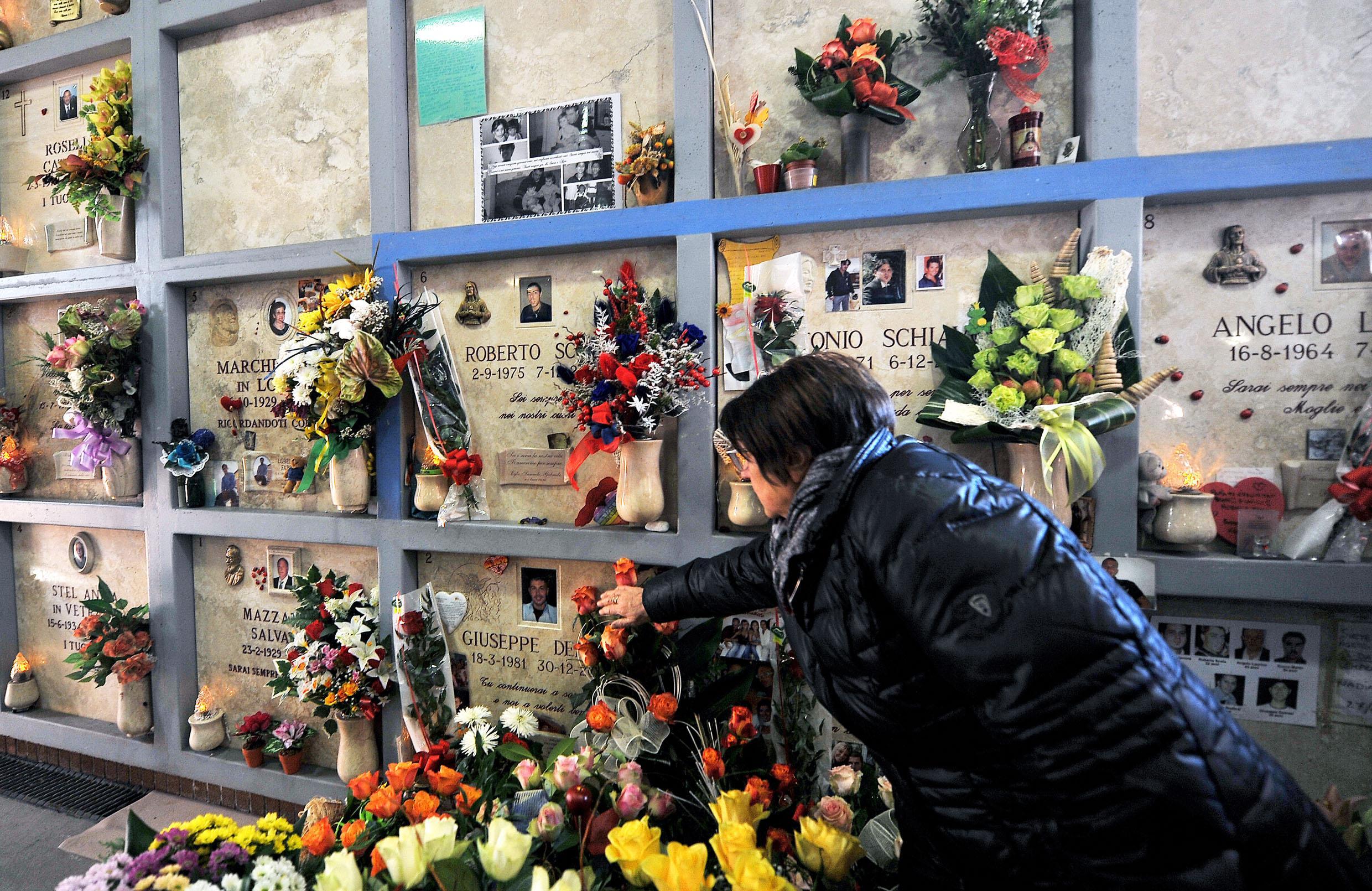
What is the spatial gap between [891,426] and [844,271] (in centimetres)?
105

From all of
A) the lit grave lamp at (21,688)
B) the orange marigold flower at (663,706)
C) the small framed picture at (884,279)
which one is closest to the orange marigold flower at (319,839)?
the orange marigold flower at (663,706)

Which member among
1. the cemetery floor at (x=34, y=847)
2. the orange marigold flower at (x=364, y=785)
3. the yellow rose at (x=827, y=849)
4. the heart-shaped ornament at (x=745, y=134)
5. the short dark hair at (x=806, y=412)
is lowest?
the cemetery floor at (x=34, y=847)

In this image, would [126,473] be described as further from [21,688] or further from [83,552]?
[21,688]

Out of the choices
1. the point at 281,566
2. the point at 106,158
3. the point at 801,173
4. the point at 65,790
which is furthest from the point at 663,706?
the point at 106,158

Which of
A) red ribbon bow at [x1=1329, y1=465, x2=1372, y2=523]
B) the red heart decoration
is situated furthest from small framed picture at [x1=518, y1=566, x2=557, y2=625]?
red ribbon bow at [x1=1329, y1=465, x2=1372, y2=523]

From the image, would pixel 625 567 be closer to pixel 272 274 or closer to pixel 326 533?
pixel 326 533

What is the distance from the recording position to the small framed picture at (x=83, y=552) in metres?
2.95

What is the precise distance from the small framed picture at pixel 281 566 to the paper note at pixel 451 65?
175 cm

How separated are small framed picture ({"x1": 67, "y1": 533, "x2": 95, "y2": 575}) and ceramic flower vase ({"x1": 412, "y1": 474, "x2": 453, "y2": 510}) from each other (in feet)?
6.26

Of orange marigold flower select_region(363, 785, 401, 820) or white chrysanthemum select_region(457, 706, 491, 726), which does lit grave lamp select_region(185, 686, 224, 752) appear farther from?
orange marigold flower select_region(363, 785, 401, 820)

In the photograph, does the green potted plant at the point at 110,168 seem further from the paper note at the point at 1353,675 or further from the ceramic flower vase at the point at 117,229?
the paper note at the point at 1353,675

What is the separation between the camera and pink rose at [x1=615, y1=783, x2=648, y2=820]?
135 centimetres

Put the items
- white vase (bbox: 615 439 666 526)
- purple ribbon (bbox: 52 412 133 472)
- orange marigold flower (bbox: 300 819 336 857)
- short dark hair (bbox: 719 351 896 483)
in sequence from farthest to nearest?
1. purple ribbon (bbox: 52 412 133 472)
2. white vase (bbox: 615 439 666 526)
3. orange marigold flower (bbox: 300 819 336 857)
4. short dark hair (bbox: 719 351 896 483)

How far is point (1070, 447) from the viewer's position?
1.52 meters
